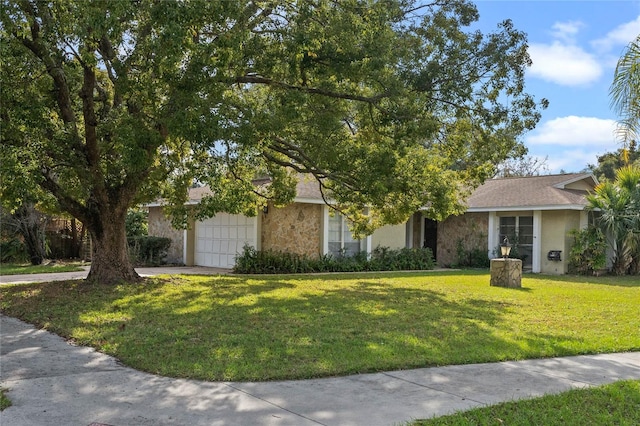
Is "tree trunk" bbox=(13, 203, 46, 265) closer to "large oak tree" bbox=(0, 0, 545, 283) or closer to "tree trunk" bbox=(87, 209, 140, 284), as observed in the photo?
"large oak tree" bbox=(0, 0, 545, 283)

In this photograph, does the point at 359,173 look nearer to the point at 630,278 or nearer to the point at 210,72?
the point at 210,72

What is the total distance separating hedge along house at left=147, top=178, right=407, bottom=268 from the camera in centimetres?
1966

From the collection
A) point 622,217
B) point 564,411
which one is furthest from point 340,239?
point 564,411

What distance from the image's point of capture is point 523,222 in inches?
865

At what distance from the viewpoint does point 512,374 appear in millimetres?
6301

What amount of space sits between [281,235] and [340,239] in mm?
2601

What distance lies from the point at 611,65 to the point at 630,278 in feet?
37.9

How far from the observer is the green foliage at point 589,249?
1950 centimetres

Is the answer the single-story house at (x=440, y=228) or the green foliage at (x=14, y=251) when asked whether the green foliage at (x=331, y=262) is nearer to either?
the single-story house at (x=440, y=228)

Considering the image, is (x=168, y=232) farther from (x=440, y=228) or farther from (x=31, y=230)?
(x=440, y=228)

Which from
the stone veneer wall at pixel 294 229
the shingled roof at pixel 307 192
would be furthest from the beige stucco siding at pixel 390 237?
the shingled roof at pixel 307 192

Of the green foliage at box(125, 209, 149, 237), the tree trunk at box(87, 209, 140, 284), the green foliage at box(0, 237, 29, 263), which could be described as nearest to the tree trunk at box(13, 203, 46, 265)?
the green foliage at box(0, 237, 29, 263)

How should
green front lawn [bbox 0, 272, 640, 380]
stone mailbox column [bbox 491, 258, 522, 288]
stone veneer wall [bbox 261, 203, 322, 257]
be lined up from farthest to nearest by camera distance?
stone veneer wall [bbox 261, 203, 322, 257] → stone mailbox column [bbox 491, 258, 522, 288] → green front lawn [bbox 0, 272, 640, 380]

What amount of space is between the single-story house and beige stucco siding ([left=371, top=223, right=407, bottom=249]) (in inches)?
1.6
